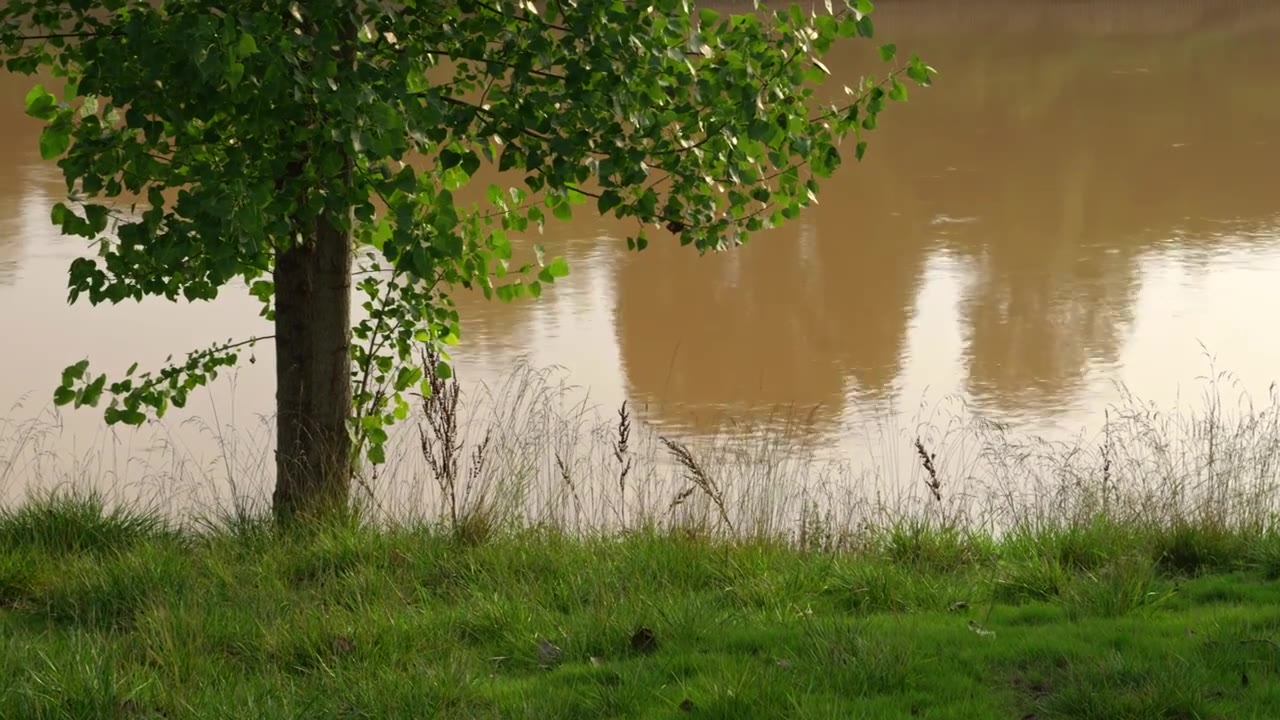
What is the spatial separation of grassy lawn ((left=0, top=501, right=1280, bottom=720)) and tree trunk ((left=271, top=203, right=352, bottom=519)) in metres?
0.31

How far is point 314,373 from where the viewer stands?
6.72 m

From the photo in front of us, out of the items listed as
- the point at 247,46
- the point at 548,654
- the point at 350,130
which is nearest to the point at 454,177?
the point at 350,130

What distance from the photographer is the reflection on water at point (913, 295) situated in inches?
480

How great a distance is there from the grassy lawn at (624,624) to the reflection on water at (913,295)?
142 inches

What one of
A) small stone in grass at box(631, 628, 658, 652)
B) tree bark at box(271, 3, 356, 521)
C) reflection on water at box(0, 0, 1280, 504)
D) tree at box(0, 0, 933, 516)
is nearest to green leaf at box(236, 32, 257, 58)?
tree at box(0, 0, 933, 516)

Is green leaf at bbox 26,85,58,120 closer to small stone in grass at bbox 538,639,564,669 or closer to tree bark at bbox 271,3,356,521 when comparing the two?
tree bark at bbox 271,3,356,521

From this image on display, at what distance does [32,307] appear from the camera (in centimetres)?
1465

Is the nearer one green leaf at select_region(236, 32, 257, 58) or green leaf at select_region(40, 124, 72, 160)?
green leaf at select_region(236, 32, 257, 58)

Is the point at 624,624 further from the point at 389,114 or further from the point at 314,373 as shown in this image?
the point at 314,373

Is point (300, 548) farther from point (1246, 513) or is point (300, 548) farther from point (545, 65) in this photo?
point (1246, 513)

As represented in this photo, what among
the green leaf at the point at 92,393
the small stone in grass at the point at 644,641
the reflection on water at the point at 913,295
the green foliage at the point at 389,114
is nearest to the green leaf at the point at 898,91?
the green foliage at the point at 389,114

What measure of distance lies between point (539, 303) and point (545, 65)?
9.45 meters

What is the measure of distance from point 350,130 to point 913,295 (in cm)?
1078

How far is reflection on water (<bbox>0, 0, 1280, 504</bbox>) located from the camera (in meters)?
12.2
